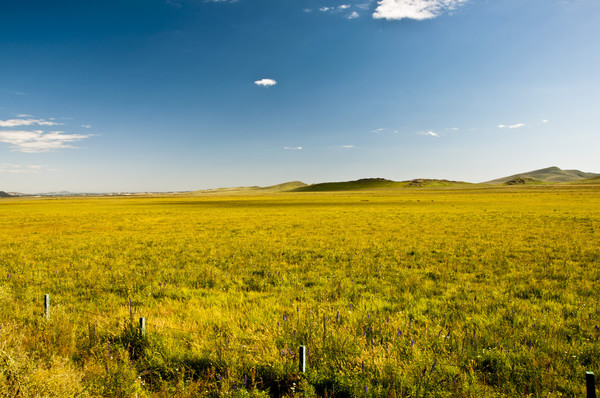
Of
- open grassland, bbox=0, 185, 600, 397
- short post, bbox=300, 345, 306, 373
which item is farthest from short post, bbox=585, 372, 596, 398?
short post, bbox=300, 345, 306, 373

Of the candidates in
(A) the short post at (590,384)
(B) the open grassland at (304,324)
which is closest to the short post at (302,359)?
(B) the open grassland at (304,324)

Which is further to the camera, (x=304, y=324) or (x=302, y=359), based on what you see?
(x=304, y=324)

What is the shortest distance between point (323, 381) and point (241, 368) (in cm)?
133

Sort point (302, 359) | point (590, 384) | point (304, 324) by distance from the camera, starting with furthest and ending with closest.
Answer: point (304, 324), point (302, 359), point (590, 384)

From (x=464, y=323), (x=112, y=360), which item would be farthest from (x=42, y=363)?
(x=464, y=323)

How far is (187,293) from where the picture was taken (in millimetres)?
9414

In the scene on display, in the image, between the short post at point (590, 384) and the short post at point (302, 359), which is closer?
the short post at point (590, 384)

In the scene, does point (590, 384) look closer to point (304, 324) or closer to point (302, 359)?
point (302, 359)

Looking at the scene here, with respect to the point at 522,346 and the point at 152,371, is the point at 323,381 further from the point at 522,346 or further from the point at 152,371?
the point at 522,346

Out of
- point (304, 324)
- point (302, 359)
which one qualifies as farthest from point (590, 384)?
point (304, 324)

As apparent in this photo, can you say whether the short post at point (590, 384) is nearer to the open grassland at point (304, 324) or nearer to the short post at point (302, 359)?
the open grassland at point (304, 324)

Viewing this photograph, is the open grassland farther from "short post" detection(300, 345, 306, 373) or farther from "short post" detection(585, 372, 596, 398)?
"short post" detection(585, 372, 596, 398)

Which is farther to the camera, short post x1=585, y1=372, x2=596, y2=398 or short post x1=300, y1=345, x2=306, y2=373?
short post x1=300, y1=345, x2=306, y2=373

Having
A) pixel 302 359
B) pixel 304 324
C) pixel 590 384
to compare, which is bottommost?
pixel 304 324
